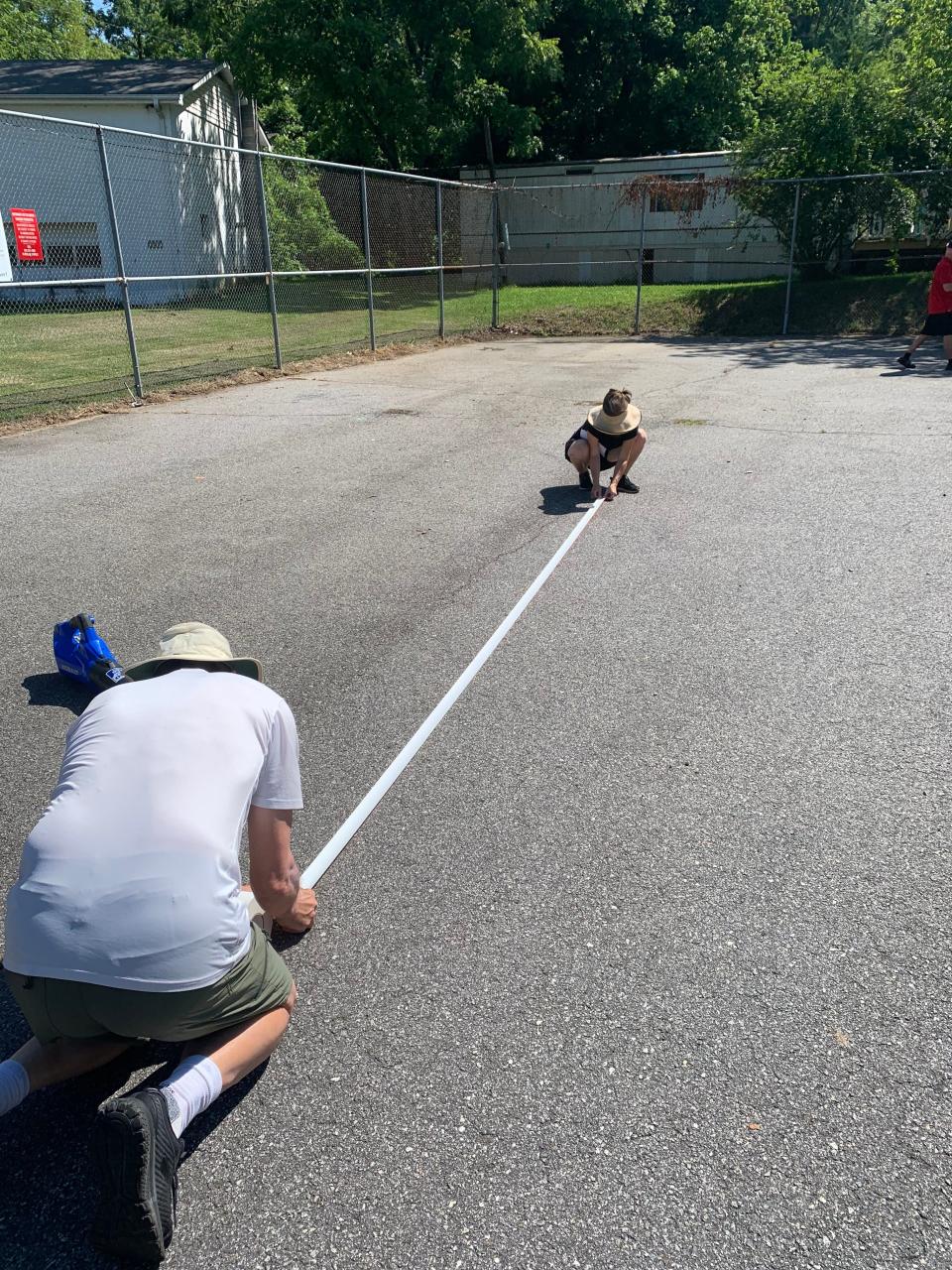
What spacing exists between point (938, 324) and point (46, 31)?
4625 cm

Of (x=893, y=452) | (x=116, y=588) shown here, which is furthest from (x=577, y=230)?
(x=116, y=588)

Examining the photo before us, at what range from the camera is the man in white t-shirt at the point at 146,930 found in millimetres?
1812

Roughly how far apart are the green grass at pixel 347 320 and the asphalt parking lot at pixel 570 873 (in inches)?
313

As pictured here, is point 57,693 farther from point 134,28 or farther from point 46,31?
point 134,28

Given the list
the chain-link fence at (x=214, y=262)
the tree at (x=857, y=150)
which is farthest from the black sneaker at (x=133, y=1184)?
the tree at (x=857, y=150)

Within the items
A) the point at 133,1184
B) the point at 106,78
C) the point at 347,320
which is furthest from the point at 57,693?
the point at 106,78

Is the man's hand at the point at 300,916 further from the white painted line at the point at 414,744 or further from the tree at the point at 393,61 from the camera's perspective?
the tree at the point at 393,61

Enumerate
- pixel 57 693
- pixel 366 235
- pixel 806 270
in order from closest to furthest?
1. pixel 57 693
2. pixel 366 235
3. pixel 806 270

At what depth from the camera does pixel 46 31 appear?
42.8 m

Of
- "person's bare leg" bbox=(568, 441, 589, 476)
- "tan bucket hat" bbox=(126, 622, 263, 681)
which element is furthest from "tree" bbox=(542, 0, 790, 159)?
"tan bucket hat" bbox=(126, 622, 263, 681)

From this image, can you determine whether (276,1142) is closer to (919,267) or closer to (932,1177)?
(932,1177)

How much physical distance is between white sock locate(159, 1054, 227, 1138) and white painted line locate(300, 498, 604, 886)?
0.88m

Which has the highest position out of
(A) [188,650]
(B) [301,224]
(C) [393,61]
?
(C) [393,61]

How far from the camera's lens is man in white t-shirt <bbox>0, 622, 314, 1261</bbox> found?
1812 millimetres
